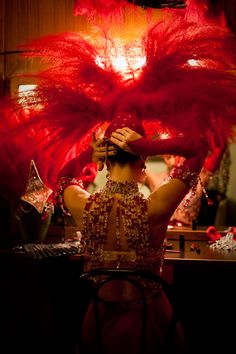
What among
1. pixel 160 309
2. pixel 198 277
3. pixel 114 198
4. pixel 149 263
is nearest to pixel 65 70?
pixel 114 198

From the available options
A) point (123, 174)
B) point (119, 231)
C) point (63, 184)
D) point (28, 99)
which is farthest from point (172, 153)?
point (28, 99)

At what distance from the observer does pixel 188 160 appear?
4.89 feet

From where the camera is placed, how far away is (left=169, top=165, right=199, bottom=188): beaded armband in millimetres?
1469

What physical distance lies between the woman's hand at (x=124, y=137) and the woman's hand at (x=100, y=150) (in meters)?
0.07

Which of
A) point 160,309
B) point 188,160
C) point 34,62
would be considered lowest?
point 160,309

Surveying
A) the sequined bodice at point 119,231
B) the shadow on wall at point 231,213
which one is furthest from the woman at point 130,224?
the shadow on wall at point 231,213

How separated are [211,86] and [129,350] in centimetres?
82

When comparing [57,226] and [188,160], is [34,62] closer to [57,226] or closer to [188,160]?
[57,226]

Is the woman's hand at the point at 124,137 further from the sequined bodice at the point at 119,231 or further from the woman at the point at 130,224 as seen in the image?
the sequined bodice at the point at 119,231

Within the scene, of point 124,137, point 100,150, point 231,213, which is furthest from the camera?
point 231,213

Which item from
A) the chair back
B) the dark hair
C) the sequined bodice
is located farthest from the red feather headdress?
the chair back

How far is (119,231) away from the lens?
150 centimetres

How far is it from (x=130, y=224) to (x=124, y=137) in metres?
0.26

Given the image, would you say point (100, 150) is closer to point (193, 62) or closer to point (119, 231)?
point (119, 231)
